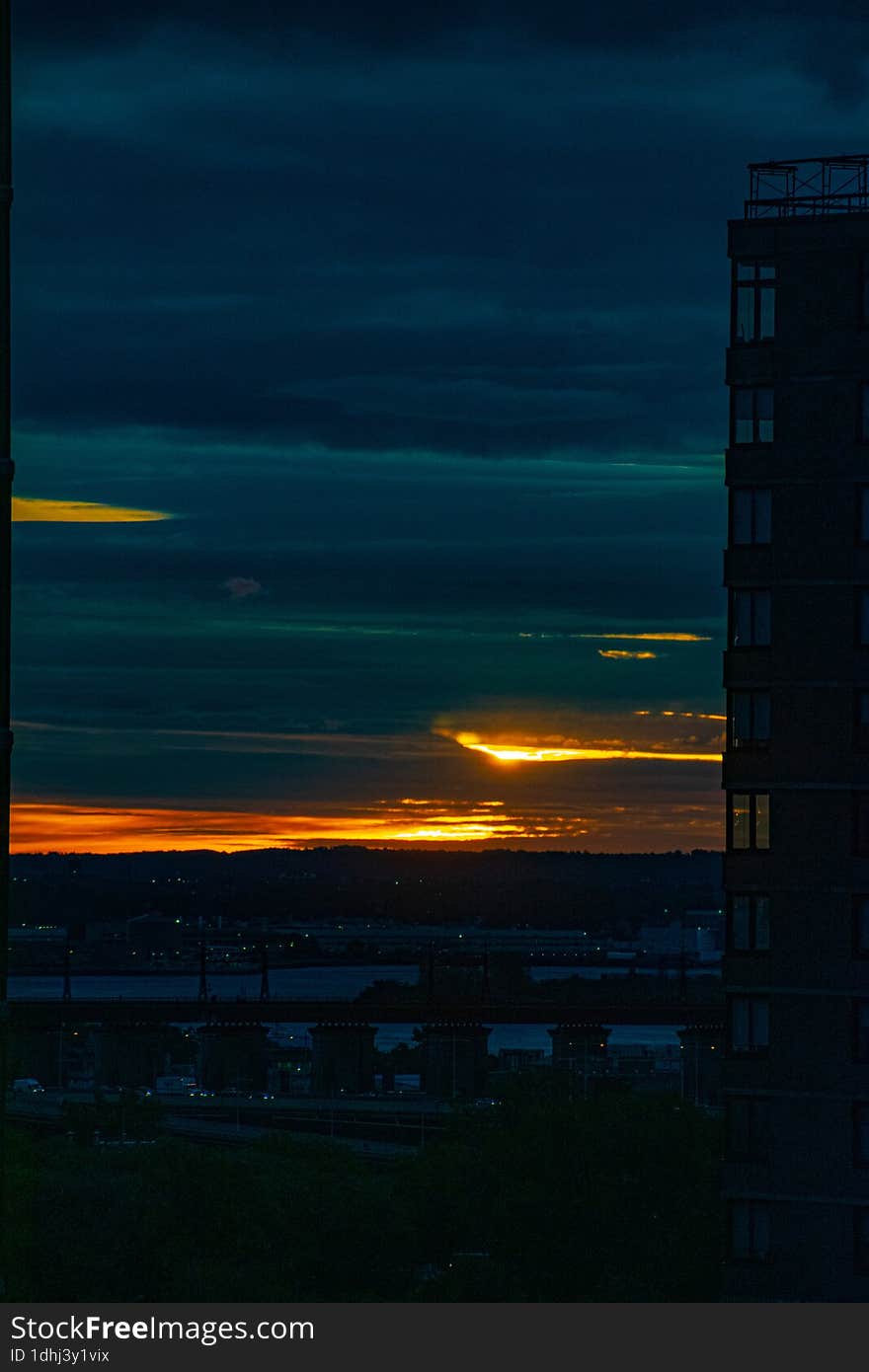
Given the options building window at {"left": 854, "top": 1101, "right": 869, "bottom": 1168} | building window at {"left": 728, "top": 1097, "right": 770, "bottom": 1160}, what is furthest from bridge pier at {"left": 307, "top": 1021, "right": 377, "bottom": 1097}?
building window at {"left": 854, "top": 1101, "right": 869, "bottom": 1168}

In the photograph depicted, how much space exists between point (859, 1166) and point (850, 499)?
13.9m

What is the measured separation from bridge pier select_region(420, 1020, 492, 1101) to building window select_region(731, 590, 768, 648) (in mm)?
76087

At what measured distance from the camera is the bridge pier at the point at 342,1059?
121812mm

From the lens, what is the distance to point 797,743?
40625 mm

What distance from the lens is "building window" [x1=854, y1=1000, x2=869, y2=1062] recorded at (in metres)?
39.9

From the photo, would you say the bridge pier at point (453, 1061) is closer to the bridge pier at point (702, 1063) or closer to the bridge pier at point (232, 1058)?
the bridge pier at point (232, 1058)

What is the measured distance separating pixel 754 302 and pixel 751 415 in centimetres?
247

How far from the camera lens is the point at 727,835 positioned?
40875 mm

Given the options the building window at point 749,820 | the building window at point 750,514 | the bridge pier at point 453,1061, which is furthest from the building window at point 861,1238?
the bridge pier at point 453,1061

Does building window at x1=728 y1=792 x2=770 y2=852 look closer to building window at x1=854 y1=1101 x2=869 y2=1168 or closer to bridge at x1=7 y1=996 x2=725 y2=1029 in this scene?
building window at x1=854 y1=1101 x2=869 y2=1168

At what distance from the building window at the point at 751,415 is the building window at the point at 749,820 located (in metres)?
7.72

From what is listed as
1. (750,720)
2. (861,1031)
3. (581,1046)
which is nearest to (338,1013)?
(581,1046)
